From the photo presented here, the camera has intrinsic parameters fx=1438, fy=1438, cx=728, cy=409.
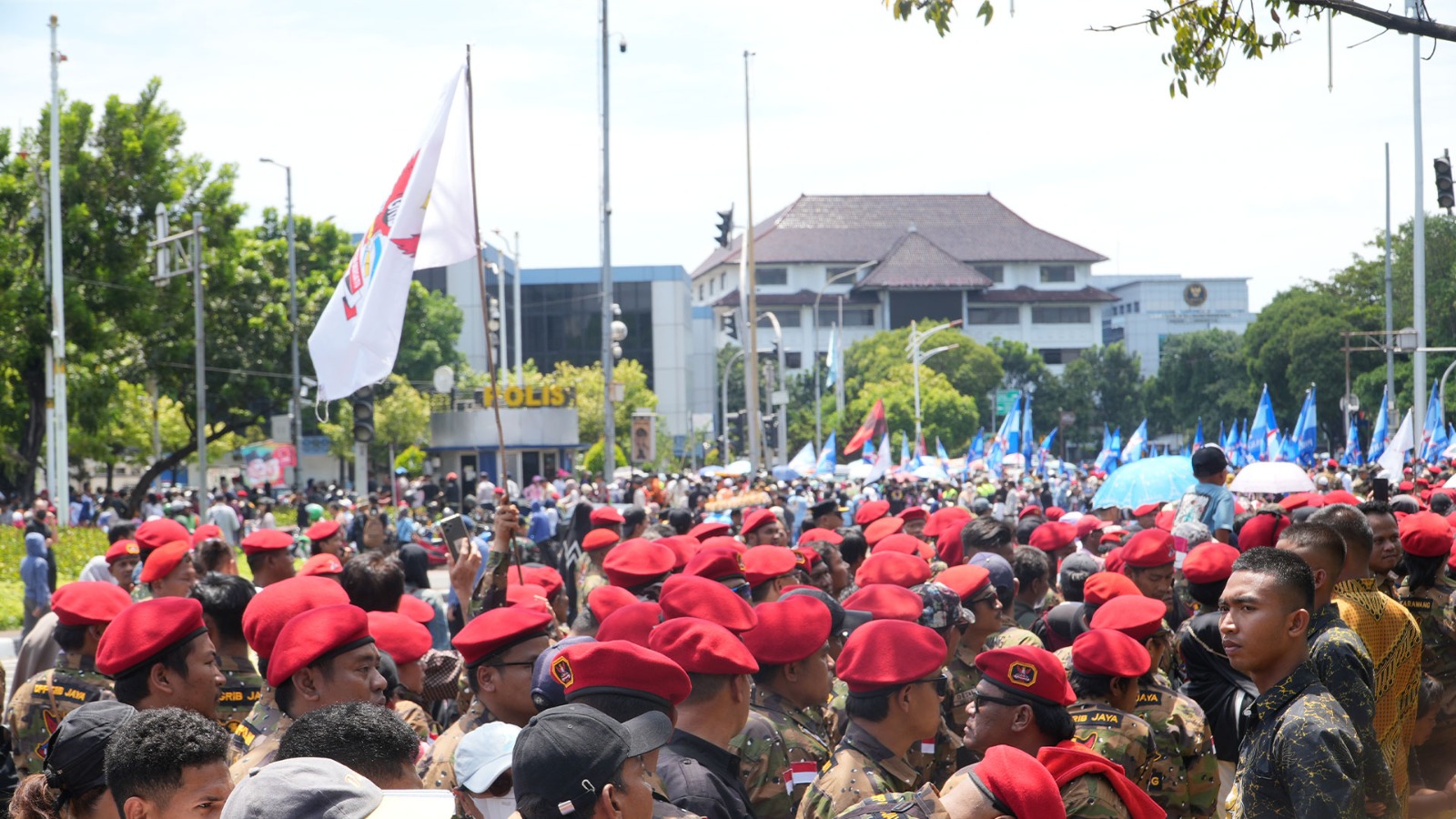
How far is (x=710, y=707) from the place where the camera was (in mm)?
4211

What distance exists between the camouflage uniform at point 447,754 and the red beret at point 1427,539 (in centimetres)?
494

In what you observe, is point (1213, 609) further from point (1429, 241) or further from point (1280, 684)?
point (1429, 241)

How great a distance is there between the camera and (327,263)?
48500 mm

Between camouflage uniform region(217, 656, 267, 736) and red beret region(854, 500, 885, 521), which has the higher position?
red beret region(854, 500, 885, 521)

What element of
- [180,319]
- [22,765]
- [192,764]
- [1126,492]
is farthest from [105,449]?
[192,764]

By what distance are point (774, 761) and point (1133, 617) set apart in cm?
173

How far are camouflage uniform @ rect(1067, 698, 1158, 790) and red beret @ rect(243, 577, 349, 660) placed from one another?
2732 millimetres

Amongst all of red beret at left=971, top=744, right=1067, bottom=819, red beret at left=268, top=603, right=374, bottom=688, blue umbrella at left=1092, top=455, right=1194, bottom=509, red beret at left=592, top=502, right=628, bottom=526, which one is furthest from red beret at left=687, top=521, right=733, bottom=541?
red beret at left=971, top=744, right=1067, bottom=819

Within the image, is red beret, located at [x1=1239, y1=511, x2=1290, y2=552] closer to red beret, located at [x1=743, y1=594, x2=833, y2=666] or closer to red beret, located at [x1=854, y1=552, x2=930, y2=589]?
red beret, located at [x1=854, y1=552, x2=930, y2=589]

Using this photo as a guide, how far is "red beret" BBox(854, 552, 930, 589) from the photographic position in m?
7.42

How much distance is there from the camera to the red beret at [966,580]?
6.42 m

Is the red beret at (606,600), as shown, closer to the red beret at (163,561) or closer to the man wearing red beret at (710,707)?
the man wearing red beret at (710,707)

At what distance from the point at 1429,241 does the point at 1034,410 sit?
52748mm

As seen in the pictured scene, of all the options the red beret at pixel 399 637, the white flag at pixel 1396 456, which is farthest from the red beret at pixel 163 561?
the white flag at pixel 1396 456
